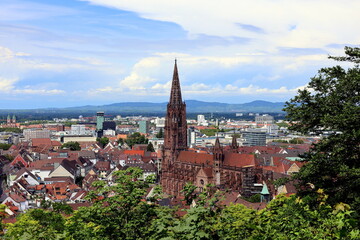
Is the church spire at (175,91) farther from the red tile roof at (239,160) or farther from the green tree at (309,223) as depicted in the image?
the green tree at (309,223)

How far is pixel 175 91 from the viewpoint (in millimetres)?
99375

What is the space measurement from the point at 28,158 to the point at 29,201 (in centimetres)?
6162

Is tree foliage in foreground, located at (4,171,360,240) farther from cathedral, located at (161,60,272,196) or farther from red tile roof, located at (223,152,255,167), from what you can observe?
red tile roof, located at (223,152,255,167)

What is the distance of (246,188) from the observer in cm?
7519

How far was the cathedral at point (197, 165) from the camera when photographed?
79.0m

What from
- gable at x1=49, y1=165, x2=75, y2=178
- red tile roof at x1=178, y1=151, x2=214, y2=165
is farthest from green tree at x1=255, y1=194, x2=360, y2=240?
gable at x1=49, y1=165, x2=75, y2=178

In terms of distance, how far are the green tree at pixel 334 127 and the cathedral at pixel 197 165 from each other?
48.3 metres

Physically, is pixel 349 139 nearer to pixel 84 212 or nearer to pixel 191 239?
pixel 191 239

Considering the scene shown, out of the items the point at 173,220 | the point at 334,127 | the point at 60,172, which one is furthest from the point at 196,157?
the point at 173,220

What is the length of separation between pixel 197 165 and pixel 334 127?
231 ft

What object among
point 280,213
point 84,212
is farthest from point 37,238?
point 280,213

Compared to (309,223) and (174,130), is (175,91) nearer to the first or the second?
(174,130)

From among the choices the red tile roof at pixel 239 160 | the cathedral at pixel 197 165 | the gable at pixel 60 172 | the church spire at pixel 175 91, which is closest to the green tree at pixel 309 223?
the cathedral at pixel 197 165

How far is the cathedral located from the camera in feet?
259
